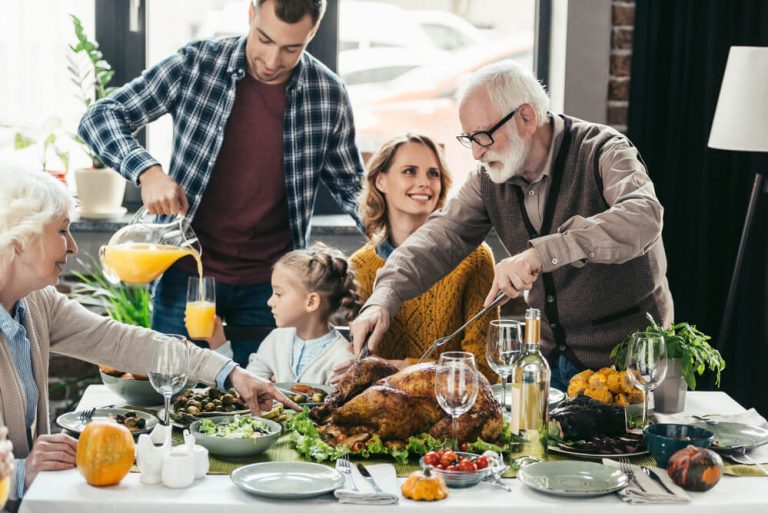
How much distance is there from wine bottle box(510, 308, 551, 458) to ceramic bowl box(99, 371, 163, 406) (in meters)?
0.76

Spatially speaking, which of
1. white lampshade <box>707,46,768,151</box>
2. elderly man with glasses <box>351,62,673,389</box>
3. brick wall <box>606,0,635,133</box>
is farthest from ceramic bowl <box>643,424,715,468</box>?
brick wall <box>606,0,635,133</box>

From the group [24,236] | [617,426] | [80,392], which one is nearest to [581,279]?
[617,426]

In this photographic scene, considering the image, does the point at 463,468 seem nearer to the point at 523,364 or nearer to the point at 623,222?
the point at 523,364

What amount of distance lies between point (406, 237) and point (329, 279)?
26 centimetres

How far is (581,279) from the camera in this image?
2432 millimetres

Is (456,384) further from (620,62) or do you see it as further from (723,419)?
(620,62)

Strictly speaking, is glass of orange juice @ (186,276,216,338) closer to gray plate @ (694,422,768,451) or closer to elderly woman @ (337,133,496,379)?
elderly woman @ (337,133,496,379)

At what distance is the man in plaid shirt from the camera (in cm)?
287

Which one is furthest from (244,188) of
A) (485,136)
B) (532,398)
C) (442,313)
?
(532,398)

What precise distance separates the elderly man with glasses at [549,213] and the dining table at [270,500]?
67cm

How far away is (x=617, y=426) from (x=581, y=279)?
0.58 meters

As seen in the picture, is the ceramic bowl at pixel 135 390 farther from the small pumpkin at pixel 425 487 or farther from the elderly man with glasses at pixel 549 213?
the small pumpkin at pixel 425 487

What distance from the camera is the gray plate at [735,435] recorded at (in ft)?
6.13

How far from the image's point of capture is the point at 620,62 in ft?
11.9
